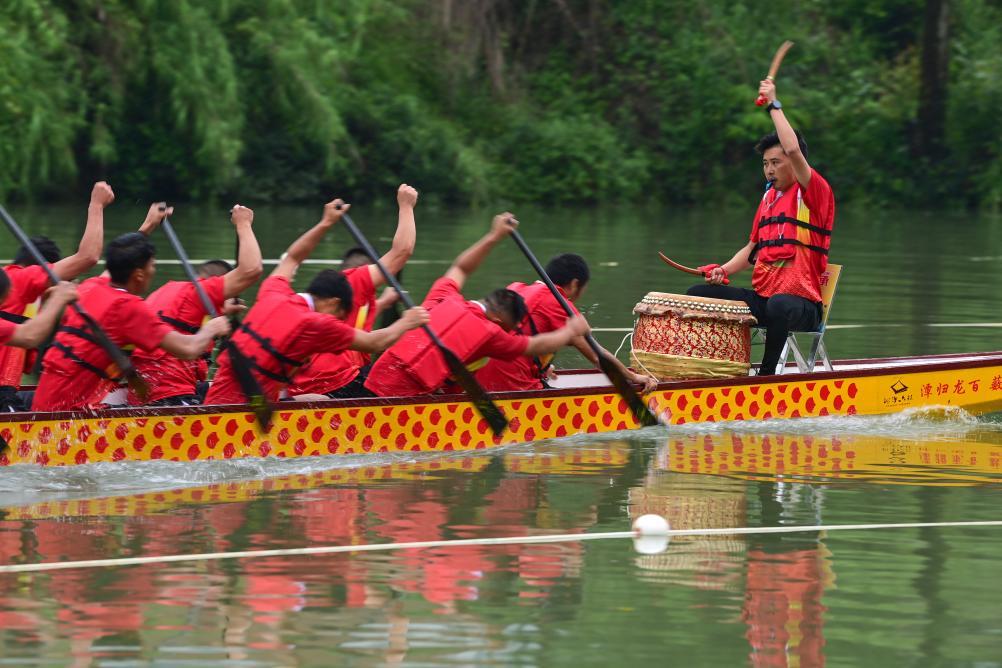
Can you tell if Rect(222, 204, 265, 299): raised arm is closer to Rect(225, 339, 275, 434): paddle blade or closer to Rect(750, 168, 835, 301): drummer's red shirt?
Rect(225, 339, 275, 434): paddle blade

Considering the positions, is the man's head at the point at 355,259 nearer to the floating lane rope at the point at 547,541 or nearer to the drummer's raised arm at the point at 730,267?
the drummer's raised arm at the point at 730,267

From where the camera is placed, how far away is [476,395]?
1078 centimetres

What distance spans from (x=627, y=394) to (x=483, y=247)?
53.2 inches

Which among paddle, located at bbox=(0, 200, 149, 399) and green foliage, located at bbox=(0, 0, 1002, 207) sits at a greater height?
green foliage, located at bbox=(0, 0, 1002, 207)

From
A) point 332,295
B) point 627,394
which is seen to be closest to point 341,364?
point 332,295

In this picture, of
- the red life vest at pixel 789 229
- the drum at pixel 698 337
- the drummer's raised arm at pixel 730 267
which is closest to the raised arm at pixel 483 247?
the drum at pixel 698 337

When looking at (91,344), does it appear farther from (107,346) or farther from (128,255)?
(128,255)

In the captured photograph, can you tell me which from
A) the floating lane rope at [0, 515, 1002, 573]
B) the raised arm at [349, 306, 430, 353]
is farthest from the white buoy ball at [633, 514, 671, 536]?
the raised arm at [349, 306, 430, 353]

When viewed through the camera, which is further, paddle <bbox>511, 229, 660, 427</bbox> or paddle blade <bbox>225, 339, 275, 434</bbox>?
paddle <bbox>511, 229, 660, 427</bbox>

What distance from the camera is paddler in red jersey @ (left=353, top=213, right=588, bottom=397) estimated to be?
10.7 m

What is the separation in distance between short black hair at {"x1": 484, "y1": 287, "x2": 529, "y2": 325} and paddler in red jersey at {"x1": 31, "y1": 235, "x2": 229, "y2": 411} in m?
1.66

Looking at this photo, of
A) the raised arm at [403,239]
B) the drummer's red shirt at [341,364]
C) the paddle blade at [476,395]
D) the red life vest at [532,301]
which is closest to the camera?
the paddle blade at [476,395]

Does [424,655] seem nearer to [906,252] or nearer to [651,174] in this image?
[906,252]

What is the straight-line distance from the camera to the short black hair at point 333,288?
9.98 m
